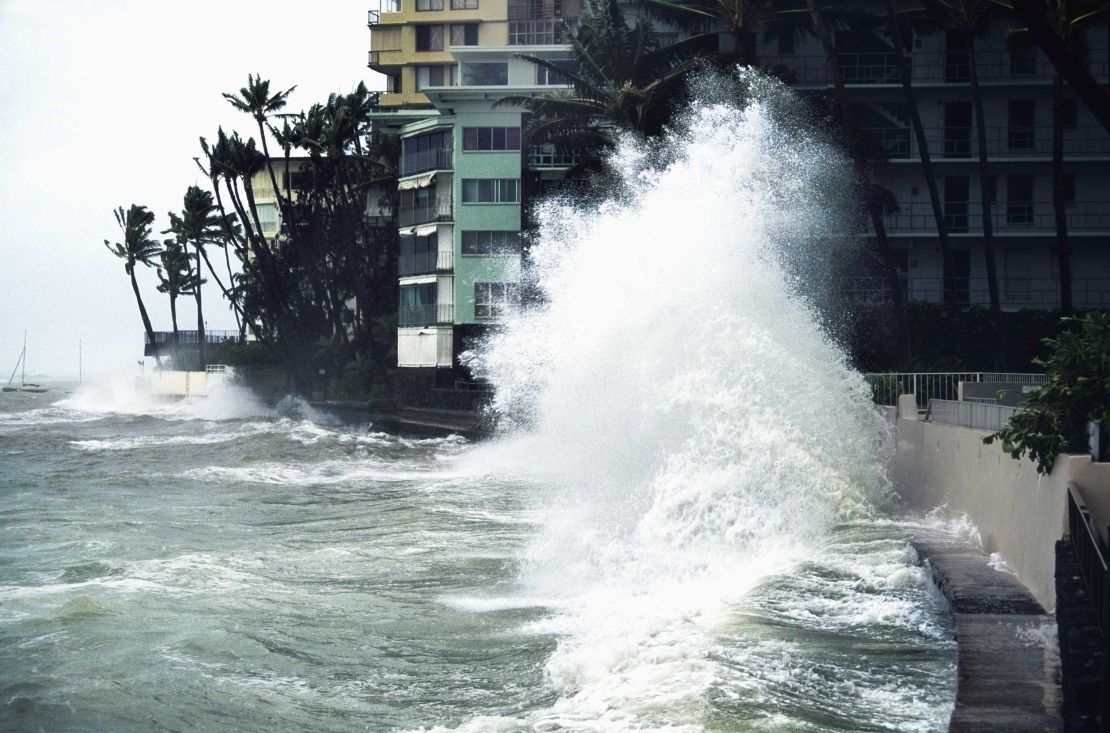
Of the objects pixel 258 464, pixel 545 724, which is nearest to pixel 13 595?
pixel 545 724

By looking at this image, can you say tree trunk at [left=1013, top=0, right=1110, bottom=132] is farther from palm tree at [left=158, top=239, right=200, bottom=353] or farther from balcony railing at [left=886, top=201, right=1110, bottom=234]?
palm tree at [left=158, top=239, right=200, bottom=353]

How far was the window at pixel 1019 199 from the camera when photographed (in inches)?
1831

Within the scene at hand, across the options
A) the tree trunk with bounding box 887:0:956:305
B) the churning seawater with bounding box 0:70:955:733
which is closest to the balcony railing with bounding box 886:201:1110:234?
the tree trunk with bounding box 887:0:956:305

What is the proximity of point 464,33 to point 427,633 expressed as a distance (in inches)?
2627

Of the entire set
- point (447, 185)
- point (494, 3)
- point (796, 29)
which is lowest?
point (447, 185)

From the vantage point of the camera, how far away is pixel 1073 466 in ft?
34.7

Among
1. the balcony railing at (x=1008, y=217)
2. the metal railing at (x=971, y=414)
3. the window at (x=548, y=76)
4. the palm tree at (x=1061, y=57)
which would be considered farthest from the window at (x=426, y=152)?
the palm tree at (x=1061, y=57)

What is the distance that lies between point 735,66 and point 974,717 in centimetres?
3377

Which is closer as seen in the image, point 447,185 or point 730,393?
point 730,393

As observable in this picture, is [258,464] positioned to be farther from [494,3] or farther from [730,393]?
[494,3]

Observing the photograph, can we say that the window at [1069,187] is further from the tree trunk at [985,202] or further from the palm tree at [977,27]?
the tree trunk at [985,202]

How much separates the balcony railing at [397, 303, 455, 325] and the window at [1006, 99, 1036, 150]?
2144 cm

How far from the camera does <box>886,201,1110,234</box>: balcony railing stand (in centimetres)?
4531

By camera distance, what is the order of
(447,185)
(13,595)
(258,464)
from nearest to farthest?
(13,595) < (258,464) < (447,185)
